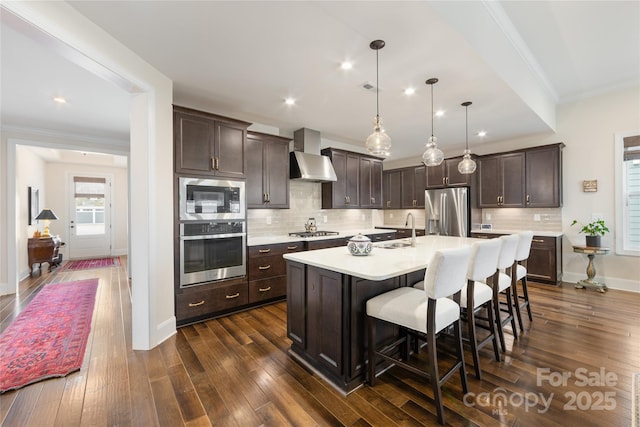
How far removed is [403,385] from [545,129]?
503 cm

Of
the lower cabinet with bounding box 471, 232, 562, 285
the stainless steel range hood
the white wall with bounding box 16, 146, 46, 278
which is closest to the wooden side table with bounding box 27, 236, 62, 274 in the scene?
the white wall with bounding box 16, 146, 46, 278

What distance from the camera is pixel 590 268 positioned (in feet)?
14.0

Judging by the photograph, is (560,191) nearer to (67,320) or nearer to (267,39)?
(267,39)

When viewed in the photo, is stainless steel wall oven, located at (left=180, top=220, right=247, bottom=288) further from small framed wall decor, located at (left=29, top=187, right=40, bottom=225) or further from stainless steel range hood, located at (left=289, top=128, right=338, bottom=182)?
small framed wall decor, located at (left=29, top=187, right=40, bottom=225)

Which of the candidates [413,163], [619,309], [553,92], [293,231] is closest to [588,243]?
[619,309]

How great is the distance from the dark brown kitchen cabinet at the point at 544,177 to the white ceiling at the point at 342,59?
0.49 m

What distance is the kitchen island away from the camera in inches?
75.1

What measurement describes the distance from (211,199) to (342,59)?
208cm

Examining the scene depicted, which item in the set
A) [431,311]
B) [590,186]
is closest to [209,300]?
[431,311]

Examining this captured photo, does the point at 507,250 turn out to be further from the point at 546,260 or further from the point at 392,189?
the point at 392,189

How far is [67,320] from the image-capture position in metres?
3.12

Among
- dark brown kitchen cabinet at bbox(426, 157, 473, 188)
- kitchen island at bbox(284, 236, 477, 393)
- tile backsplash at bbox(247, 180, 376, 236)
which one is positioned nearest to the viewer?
kitchen island at bbox(284, 236, 477, 393)

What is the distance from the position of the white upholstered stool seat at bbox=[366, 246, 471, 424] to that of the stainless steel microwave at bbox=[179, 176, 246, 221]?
2123 millimetres

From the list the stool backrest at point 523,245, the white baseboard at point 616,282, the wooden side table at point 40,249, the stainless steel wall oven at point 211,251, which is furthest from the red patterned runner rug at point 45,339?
the white baseboard at point 616,282
